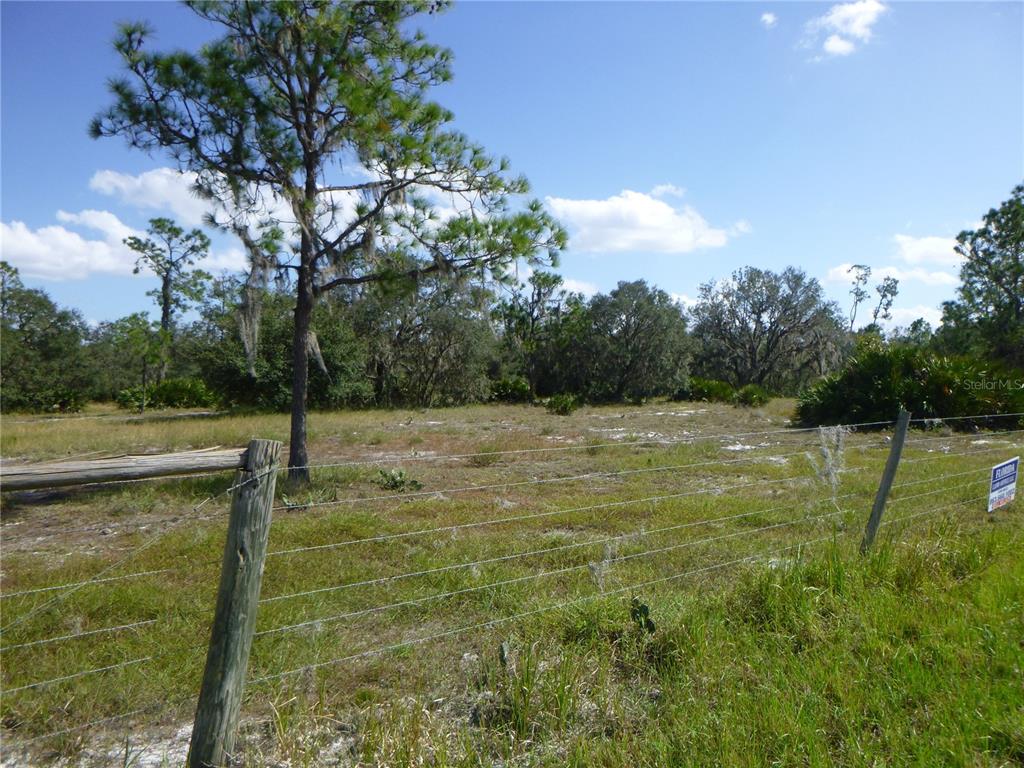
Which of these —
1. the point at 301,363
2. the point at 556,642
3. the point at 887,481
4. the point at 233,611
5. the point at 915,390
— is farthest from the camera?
the point at 915,390

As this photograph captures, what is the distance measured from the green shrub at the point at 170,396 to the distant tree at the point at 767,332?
28.3 metres

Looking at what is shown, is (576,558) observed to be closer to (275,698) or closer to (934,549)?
(934,549)

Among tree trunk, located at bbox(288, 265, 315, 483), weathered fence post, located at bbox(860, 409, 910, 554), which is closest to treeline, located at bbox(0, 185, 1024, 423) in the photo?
tree trunk, located at bbox(288, 265, 315, 483)

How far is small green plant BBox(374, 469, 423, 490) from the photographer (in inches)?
369

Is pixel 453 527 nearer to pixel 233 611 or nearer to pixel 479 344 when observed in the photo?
pixel 233 611

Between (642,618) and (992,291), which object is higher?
(992,291)

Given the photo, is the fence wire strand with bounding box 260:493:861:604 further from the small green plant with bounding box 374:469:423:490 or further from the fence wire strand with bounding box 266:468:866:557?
the small green plant with bounding box 374:469:423:490

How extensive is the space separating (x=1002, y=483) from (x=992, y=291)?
31472 millimetres

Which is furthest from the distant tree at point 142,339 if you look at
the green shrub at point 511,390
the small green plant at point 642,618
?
the small green plant at point 642,618

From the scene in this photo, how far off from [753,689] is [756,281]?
135ft

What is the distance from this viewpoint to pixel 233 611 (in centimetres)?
234

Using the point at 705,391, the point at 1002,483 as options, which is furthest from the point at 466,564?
the point at 705,391

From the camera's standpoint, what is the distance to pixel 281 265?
966 cm

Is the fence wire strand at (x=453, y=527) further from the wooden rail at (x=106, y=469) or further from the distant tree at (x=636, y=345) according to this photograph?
the distant tree at (x=636, y=345)
